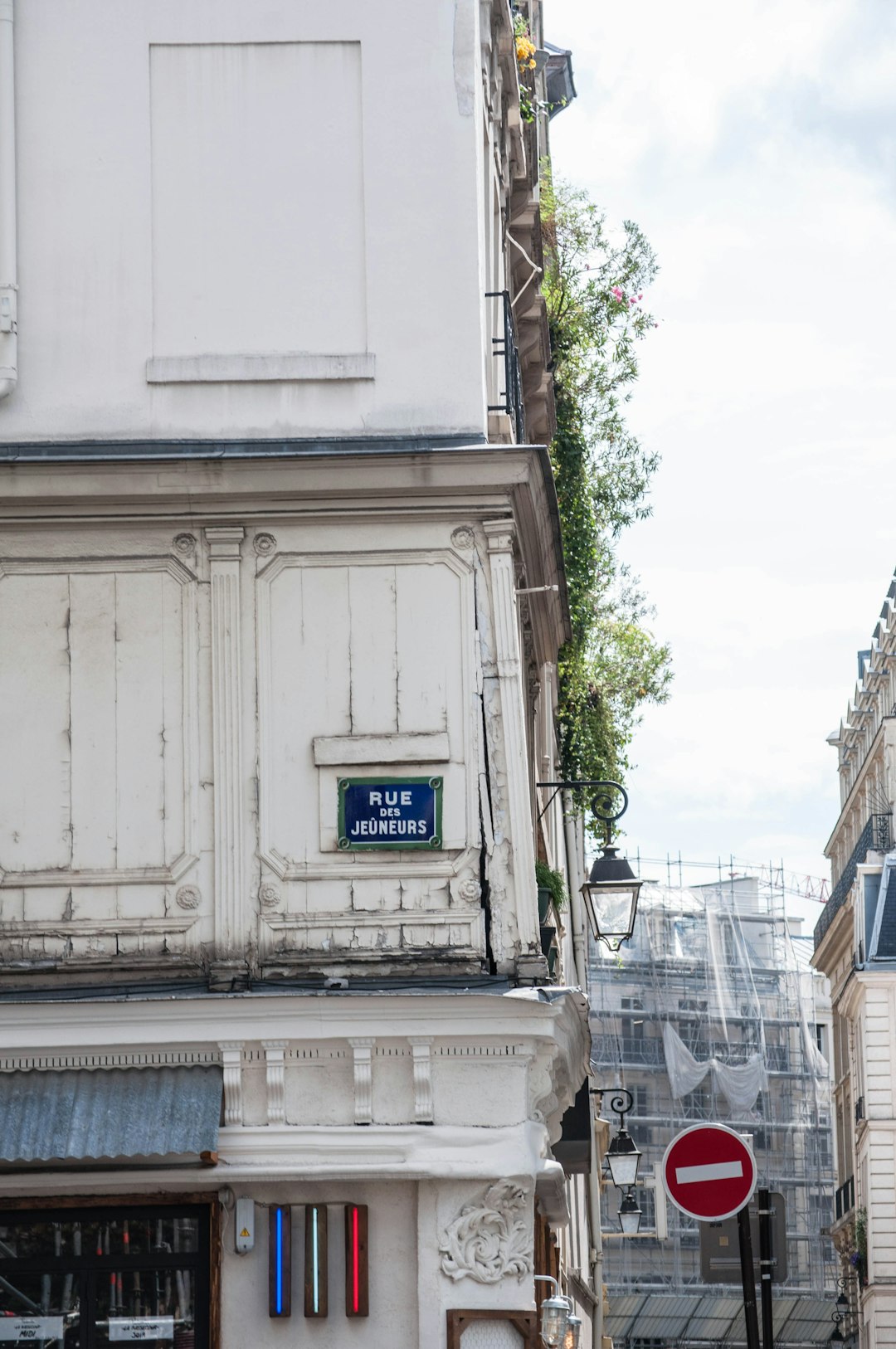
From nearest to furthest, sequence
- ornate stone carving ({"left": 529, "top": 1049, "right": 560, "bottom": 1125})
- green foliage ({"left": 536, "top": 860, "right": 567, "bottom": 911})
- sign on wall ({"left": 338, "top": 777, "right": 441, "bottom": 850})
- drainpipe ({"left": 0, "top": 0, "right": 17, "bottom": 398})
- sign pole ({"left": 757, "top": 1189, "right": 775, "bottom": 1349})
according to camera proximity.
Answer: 1. sign pole ({"left": 757, "top": 1189, "right": 775, "bottom": 1349})
2. ornate stone carving ({"left": 529, "top": 1049, "right": 560, "bottom": 1125})
3. sign on wall ({"left": 338, "top": 777, "right": 441, "bottom": 850})
4. drainpipe ({"left": 0, "top": 0, "right": 17, "bottom": 398})
5. green foliage ({"left": 536, "top": 860, "right": 567, "bottom": 911})

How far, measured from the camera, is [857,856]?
5528 centimetres

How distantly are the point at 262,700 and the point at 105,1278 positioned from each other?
3.18 meters

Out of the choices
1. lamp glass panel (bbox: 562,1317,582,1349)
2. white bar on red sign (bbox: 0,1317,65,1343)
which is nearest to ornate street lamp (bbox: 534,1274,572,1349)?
lamp glass panel (bbox: 562,1317,582,1349)

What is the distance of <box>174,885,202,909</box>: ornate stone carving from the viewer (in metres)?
12.2

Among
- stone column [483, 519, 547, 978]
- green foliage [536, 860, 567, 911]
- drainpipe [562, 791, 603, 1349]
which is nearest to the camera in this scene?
stone column [483, 519, 547, 978]

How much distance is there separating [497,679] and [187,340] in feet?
8.74

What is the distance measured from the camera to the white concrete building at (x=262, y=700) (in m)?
11.7

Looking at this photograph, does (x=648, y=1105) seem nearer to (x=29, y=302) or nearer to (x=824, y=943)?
(x=824, y=943)

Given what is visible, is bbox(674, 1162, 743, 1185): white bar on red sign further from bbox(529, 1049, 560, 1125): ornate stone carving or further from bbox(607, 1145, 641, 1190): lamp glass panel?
bbox(607, 1145, 641, 1190): lamp glass panel

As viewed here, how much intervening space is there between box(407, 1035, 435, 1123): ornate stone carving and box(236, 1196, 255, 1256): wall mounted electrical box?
39.1 inches

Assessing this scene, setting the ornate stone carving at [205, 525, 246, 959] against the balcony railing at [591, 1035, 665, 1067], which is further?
the balcony railing at [591, 1035, 665, 1067]

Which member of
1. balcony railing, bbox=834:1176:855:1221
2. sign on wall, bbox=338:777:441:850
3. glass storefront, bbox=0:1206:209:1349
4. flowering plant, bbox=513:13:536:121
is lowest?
glass storefront, bbox=0:1206:209:1349

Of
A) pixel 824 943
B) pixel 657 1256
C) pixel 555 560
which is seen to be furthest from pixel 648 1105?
pixel 555 560

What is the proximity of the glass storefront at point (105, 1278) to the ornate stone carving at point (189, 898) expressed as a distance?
5.23ft
